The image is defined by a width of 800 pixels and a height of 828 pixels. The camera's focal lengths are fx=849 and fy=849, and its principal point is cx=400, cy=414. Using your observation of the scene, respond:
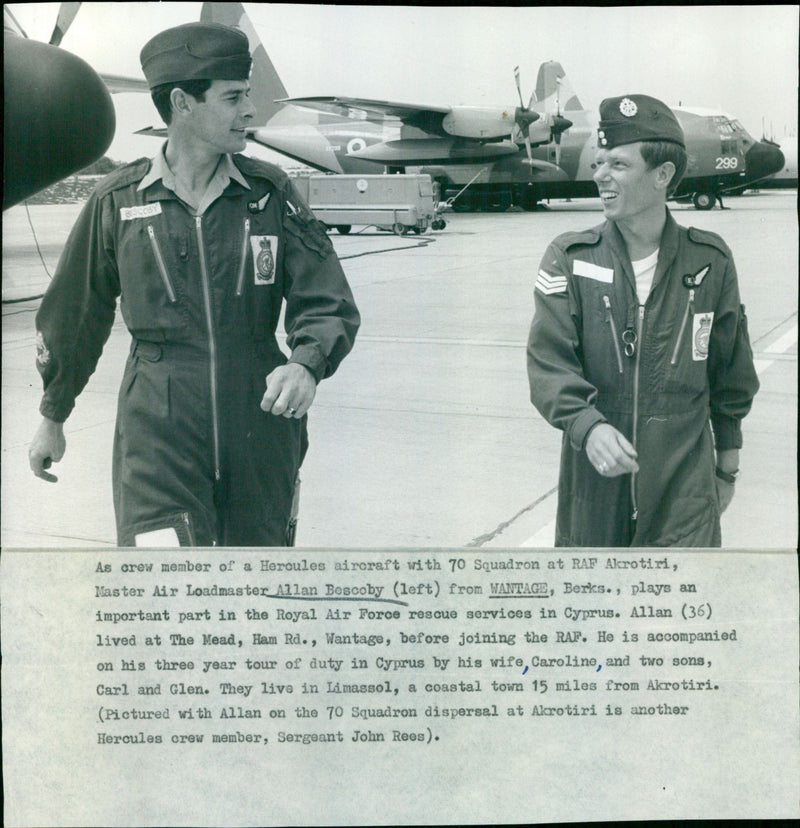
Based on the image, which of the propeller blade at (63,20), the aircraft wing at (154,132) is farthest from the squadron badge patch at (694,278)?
the propeller blade at (63,20)

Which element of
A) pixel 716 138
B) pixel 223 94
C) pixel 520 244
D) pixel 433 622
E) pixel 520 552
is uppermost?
pixel 223 94

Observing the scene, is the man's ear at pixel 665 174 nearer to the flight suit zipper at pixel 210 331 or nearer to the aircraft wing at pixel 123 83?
the flight suit zipper at pixel 210 331

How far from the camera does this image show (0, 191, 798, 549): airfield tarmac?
6.43ft

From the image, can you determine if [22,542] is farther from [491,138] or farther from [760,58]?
[760,58]

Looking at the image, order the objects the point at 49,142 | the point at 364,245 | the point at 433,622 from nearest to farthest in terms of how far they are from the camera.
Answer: the point at 49,142 < the point at 433,622 < the point at 364,245

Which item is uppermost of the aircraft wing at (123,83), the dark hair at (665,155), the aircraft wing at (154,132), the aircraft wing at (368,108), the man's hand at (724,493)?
the aircraft wing at (123,83)

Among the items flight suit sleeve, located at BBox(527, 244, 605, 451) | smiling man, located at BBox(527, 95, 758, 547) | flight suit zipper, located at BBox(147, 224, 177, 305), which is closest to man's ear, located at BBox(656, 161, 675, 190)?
smiling man, located at BBox(527, 95, 758, 547)

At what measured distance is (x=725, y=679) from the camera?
6.55 feet

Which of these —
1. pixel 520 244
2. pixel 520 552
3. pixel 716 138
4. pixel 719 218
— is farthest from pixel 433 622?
pixel 716 138

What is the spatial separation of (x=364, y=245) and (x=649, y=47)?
85 centimetres

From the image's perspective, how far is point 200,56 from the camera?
1715 millimetres

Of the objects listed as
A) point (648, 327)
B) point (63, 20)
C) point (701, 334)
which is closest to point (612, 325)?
point (648, 327)

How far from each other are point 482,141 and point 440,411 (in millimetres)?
892

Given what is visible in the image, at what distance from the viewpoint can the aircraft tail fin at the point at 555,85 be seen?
2023 millimetres
